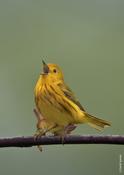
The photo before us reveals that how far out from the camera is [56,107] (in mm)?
1608

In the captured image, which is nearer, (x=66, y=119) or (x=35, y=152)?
(x=66, y=119)

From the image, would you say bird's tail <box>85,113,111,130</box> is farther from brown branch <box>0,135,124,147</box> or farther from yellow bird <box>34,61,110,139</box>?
brown branch <box>0,135,124,147</box>

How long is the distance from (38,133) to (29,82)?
4.04ft

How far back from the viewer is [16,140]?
0.93 m

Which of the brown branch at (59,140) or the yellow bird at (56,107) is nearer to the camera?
the brown branch at (59,140)

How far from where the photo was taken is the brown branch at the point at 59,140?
86 centimetres

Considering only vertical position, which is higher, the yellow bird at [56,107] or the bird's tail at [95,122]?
the yellow bird at [56,107]

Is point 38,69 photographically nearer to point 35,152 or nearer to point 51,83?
point 51,83

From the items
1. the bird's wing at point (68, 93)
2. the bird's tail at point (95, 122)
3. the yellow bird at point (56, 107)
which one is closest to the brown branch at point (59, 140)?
the yellow bird at point (56, 107)

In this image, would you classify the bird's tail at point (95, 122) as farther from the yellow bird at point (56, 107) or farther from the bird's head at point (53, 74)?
the bird's head at point (53, 74)

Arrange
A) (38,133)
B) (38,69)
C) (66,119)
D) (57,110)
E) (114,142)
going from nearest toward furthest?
(114,142) < (38,133) < (66,119) < (57,110) < (38,69)

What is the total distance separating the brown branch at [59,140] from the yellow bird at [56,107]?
0.25ft

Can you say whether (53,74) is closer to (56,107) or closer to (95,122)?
(56,107)

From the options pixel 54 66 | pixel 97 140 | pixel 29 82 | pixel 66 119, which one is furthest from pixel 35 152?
pixel 97 140
